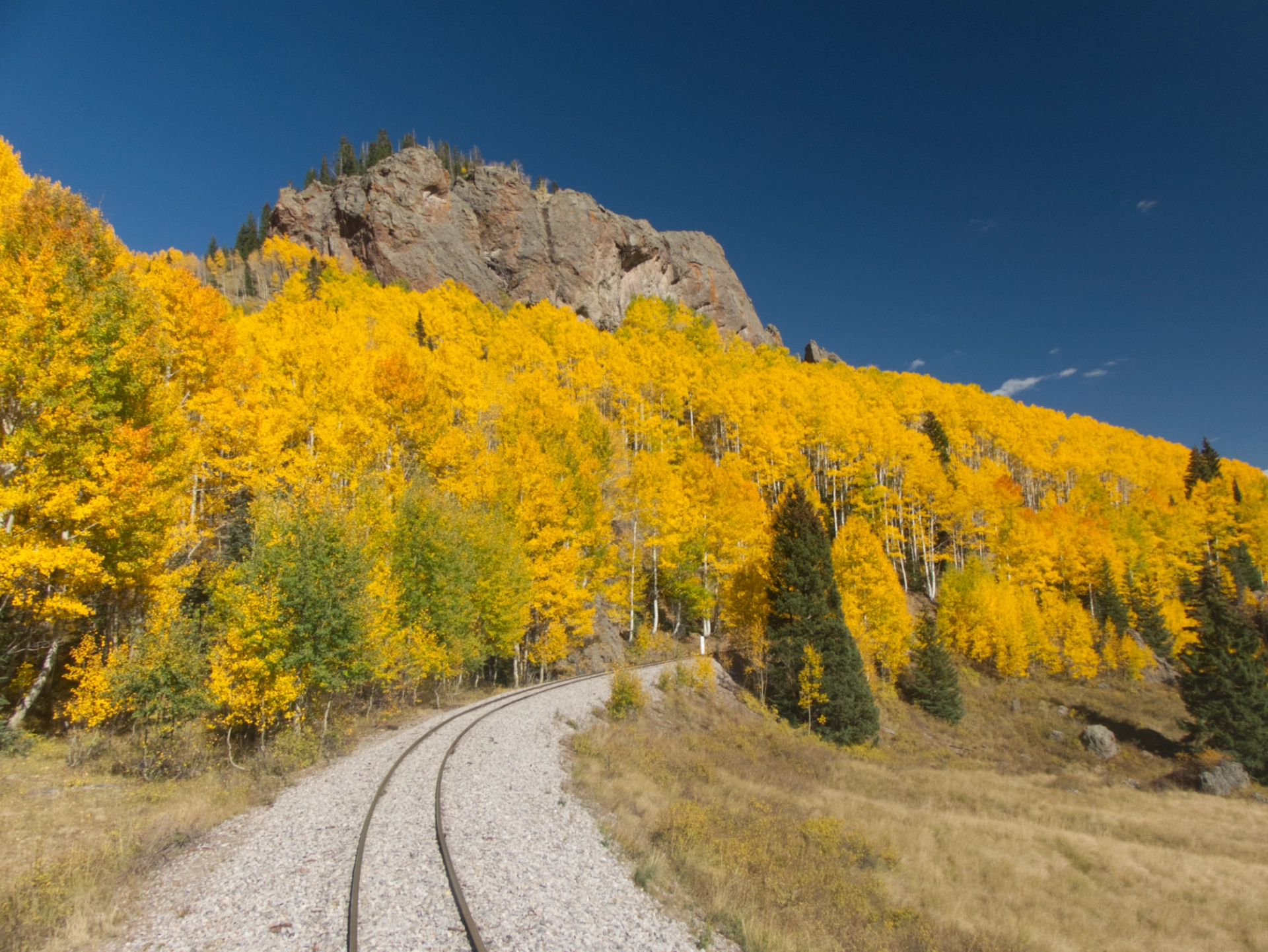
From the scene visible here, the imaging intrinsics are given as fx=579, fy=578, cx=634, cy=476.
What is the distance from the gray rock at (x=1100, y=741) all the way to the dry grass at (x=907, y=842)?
2.86 meters

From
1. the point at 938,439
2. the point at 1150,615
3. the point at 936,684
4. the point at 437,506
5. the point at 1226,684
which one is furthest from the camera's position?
the point at 938,439

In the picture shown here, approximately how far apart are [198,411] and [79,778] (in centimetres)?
1407

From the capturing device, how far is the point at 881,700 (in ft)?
115

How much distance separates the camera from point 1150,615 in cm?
5475

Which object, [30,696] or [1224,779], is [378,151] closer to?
[30,696]

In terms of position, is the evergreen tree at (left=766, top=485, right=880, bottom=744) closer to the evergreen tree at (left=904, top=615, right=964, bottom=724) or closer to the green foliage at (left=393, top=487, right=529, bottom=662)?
the evergreen tree at (left=904, top=615, right=964, bottom=724)

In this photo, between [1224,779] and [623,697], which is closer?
[623,697]

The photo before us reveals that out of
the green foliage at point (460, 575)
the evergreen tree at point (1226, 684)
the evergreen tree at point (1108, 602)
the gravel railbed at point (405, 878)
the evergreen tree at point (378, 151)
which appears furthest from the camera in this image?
→ the evergreen tree at point (378, 151)

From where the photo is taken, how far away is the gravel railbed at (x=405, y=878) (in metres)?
6.84

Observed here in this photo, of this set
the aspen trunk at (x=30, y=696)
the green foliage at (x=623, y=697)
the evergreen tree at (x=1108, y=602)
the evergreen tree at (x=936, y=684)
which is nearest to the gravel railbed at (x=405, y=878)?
the aspen trunk at (x=30, y=696)

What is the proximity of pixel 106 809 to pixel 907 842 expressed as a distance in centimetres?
1842

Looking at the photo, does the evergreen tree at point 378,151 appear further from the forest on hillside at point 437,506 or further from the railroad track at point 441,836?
the railroad track at point 441,836

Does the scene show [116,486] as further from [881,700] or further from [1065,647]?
[1065,647]

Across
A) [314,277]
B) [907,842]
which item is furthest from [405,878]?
[314,277]
